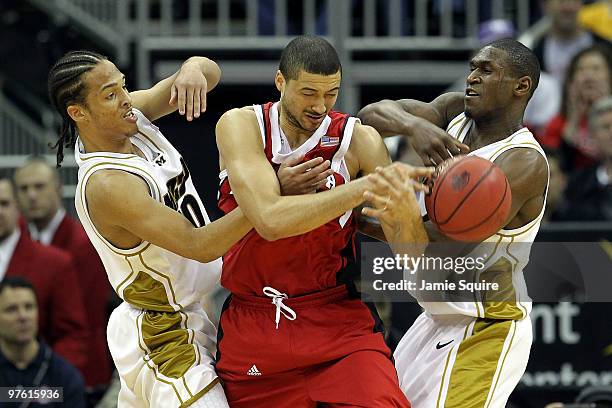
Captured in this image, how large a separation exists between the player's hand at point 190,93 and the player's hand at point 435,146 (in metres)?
1.01

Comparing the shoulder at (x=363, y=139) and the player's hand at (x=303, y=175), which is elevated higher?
the shoulder at (x=363, y=139)

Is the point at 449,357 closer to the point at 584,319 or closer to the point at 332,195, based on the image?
the point at 332,195

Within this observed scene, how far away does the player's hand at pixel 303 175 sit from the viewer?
5211 millimetres

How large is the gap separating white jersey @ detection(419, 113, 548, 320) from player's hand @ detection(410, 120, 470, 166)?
121mm

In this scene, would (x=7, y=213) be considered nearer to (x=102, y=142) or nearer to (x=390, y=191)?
(x=102, y=142)

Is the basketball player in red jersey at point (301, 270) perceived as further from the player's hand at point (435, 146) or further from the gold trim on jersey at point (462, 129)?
the gold trim on jersey at point (462, 129)

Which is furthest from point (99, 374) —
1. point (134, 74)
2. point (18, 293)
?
point (134, 74)

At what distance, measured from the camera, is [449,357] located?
5.66 meters

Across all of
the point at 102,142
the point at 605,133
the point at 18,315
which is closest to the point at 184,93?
the point at 102,142

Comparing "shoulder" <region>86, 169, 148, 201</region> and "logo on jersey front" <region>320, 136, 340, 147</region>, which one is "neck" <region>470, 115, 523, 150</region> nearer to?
"logo on jersey front" <region>320, 136, 340, 147</region>

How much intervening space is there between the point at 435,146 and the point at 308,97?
2.05ft

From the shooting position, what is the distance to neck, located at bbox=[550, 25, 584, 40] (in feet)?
33.7

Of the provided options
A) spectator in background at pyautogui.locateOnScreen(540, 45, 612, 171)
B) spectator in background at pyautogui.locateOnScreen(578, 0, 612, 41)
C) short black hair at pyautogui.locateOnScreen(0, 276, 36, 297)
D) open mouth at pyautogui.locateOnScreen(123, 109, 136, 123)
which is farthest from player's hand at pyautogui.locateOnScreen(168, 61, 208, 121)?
spectator in background at pyautogui.locateOnScreen(578, 0, 612, 41)

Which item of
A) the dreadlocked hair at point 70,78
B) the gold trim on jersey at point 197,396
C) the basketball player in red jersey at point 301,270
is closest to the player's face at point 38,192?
the dreadlocked hair at point 70,78
